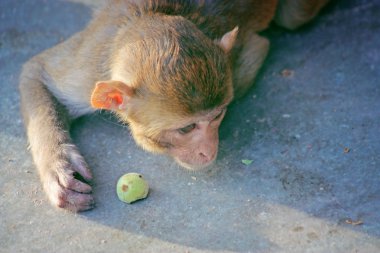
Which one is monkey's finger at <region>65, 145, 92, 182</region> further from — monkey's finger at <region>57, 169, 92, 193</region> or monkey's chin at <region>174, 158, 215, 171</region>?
monkey's chin at <region>174, 158, 215, 171</region>

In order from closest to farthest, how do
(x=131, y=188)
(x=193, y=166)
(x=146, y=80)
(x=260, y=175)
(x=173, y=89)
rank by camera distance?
(x=173, y=89) → (x=146, y=80) → (x=131, y=188) → (x=193, y=166) → (x=260, y=175)

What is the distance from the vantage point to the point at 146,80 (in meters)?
4.25

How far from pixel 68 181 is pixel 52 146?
37 cm

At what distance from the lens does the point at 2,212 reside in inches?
176

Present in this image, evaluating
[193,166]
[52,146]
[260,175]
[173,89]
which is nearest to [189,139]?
[193,166]

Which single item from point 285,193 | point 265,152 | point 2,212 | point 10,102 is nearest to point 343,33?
point 265,152

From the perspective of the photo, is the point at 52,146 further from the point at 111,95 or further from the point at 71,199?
the point at 111,95

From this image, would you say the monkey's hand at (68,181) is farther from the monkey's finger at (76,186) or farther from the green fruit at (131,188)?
the green fruit at (131,188)

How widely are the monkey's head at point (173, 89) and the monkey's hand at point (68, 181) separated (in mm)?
464

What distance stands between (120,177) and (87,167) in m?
0.24

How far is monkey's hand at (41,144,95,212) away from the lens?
439 cm

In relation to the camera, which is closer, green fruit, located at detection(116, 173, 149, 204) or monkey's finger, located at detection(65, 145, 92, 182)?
green fruit, located at detection(116, 173, 149, 204)

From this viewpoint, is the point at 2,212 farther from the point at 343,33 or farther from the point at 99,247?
the point at 343,33

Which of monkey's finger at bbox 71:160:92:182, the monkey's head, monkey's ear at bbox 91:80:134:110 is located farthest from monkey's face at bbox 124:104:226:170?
monkey's finger at bbox 71:160:92:182
